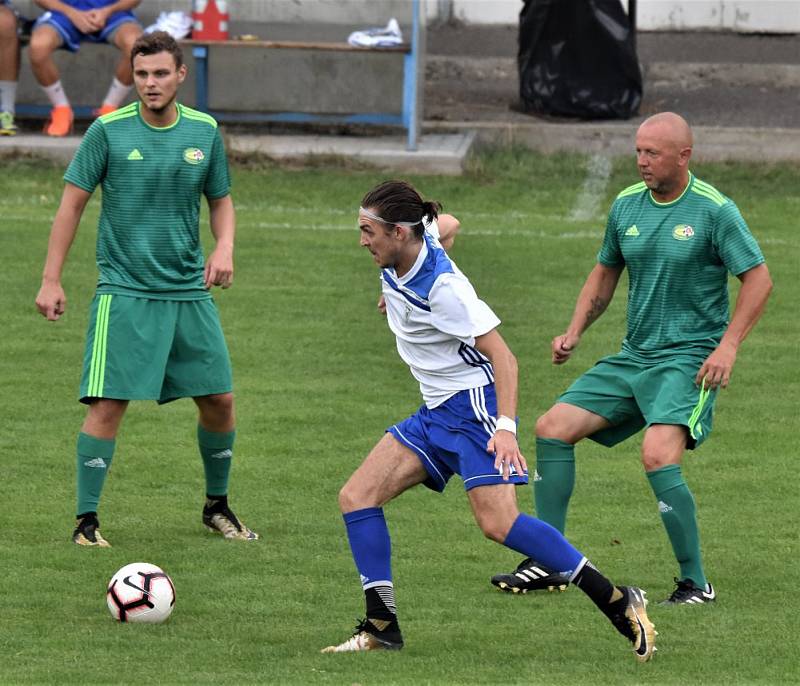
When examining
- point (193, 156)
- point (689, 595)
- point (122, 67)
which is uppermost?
point (193, 156)

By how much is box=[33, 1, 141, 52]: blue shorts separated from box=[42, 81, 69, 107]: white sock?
45 cm

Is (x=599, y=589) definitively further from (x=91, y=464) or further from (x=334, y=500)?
(x=334, y=500)

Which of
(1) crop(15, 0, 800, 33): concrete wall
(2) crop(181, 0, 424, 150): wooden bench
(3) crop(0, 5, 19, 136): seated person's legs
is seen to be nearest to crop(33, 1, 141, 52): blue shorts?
(3) crop(0, 5, 19, 136): seated person's legs

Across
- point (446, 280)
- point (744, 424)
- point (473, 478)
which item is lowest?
point (744, 424)

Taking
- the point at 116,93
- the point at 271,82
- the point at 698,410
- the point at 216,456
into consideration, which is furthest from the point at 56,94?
the point at 698,410

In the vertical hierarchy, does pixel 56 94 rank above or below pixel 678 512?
above

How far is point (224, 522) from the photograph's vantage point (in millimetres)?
7816

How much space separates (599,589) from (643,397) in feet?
4.12

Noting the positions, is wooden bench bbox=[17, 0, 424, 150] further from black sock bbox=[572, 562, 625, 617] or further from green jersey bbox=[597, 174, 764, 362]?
black sock bbox=[572, 562, 625, 617]

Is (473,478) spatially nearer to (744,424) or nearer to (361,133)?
(744,424)

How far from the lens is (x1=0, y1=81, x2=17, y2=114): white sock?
16828 millimetres

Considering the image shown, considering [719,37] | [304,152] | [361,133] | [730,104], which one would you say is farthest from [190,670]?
[719,37]

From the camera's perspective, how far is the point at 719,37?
885 inches

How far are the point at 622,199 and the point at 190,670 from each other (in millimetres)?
2700
